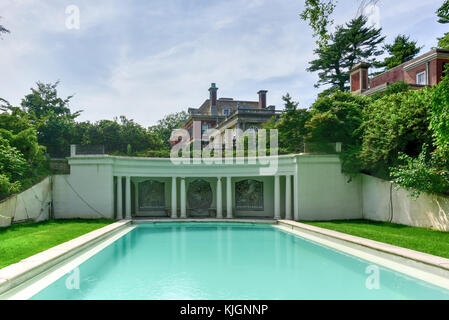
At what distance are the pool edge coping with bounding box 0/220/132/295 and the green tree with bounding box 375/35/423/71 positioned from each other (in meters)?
36.7

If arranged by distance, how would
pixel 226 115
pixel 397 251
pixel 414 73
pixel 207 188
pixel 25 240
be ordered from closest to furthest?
pixel 397 251 → pixel 25 240 → pixel 207 188 → pixel 414 73 → pixel 226 115

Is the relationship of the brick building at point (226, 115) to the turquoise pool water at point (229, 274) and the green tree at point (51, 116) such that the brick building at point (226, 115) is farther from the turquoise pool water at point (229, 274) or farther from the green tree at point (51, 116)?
the turquoise pool water at point (229, 274)

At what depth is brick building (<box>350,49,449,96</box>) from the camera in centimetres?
2244

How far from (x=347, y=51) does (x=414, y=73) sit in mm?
15810

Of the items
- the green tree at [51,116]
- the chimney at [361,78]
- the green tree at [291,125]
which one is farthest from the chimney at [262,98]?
the green tree at [51,116]

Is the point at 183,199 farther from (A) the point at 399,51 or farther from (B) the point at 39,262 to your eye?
(A) the point at 399,51

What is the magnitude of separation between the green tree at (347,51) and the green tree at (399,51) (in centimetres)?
119

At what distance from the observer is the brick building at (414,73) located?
2244 centimetres

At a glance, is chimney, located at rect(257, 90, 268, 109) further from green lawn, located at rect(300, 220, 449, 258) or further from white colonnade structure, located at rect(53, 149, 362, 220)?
green lawn, located at rect(300, 220, 449, 258)

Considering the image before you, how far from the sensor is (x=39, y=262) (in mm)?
8109

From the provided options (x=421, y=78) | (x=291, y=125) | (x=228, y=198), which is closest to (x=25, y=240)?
(x=228, y=198)

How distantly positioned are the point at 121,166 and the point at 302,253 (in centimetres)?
1421
